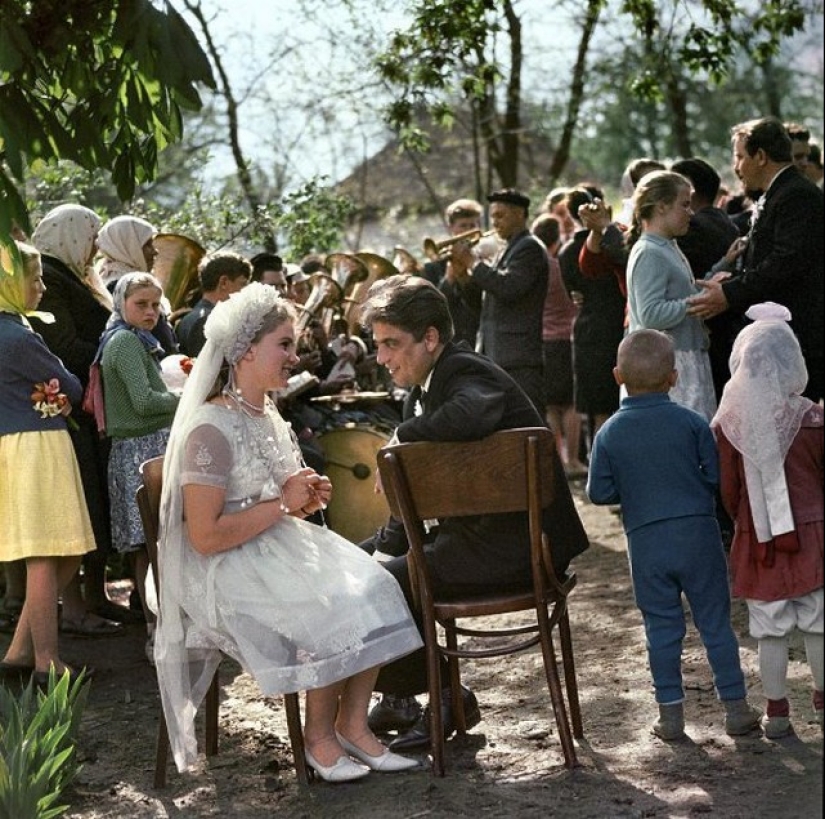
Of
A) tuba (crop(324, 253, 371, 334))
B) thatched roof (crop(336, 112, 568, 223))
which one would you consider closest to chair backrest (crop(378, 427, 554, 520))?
tuba (crop(324, 253, 371, 334))

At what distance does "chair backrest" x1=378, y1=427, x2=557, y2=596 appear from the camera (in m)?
5.08

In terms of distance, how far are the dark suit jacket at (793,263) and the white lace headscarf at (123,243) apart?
287 centimetres

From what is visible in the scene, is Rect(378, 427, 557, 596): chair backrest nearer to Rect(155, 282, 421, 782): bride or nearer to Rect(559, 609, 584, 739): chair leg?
Rect(155, 282, 421, 782): bride

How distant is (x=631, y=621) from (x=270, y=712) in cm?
201

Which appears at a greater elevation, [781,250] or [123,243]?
[123,243]

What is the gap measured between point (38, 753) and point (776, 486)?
2487 millimetres

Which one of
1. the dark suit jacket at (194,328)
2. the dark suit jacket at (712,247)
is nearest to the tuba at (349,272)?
the dark suit jacket at (194,328)

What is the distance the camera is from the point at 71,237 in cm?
759

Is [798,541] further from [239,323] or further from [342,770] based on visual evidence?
[239,323]

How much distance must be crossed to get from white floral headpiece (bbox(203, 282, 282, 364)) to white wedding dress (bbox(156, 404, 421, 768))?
0.69 feet

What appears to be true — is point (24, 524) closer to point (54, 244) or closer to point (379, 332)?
point (54, 244)

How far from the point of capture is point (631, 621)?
24.9 feet

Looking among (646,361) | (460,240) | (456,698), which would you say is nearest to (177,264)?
(460,240)

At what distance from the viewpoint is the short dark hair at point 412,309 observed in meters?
5.34
